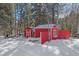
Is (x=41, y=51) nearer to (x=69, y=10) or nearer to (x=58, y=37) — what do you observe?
(x=58, y=37)

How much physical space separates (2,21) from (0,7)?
0.63 feet

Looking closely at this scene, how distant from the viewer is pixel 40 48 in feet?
9.59

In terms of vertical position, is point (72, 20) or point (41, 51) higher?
point (72, 20)

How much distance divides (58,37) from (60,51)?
20 cm

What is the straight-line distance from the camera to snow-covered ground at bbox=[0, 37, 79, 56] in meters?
2.90

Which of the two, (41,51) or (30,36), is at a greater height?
(30,36)

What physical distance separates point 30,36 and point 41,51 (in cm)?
26

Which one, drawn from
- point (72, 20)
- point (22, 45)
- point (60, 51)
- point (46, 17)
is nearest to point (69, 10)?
point (72, 20)

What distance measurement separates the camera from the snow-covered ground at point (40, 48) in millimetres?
2902

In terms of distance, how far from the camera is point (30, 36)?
2977 mm

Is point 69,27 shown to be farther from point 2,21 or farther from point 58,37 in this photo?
point 2,21

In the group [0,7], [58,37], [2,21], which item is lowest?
[58,37]

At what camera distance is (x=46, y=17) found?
9.66 feet

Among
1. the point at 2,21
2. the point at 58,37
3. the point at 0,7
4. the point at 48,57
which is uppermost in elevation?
the point at 0,7
